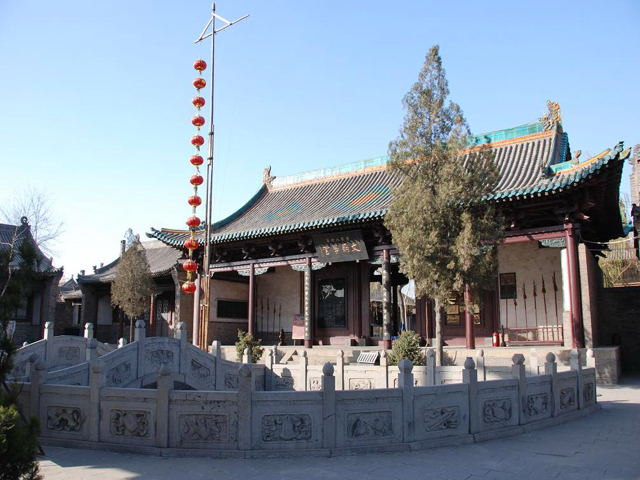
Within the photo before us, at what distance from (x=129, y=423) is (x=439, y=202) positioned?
727cm

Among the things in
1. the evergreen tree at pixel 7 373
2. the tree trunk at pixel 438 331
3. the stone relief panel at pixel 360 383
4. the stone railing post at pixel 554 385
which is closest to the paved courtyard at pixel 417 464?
the stone railing post at pixel 554 385

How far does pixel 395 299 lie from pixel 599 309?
6.25 m

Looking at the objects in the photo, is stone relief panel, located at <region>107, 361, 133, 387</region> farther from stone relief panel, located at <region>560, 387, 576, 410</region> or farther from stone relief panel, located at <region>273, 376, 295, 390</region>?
stone relief panel, located at <region>560, 387, 576, 410</region>

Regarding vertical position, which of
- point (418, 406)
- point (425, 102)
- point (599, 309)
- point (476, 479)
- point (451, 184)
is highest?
point (425, 102)

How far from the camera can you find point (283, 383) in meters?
12.3

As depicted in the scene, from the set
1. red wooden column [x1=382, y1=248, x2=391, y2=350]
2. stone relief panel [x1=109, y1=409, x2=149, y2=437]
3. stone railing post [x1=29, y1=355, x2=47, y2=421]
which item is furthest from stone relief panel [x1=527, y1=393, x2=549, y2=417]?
red wooden column [x1=382, y1=248, x2=391, y2=350]

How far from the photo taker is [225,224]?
21281 millimetres

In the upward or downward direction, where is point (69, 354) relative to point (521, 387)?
upward

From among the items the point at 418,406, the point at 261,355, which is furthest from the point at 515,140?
the point at 418,406

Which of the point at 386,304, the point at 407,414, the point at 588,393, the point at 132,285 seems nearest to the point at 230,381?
the point at 386,304

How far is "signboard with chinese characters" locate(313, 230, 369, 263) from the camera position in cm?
1658

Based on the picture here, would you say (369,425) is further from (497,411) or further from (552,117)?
(552,117)

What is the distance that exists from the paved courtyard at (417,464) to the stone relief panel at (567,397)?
1433mm

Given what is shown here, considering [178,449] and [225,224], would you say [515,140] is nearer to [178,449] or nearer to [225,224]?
[225,224]
